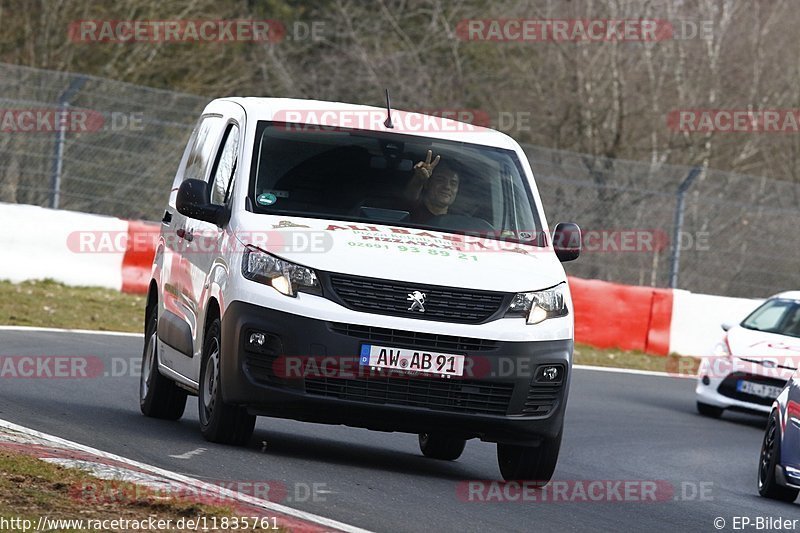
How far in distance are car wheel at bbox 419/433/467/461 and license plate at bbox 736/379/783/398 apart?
639 cm

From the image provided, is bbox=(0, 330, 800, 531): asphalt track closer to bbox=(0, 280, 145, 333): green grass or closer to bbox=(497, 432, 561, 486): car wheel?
bbox=(497, 432, 561, 486): car wheel

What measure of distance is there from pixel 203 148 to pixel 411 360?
2.85m

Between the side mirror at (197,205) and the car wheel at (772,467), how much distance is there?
3853 mm

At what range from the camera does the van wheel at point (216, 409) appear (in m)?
9.06

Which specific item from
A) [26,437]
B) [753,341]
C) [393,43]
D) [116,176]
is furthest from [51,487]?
[393,43]

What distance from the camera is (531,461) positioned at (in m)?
9.43

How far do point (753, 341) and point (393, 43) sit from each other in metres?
19.7

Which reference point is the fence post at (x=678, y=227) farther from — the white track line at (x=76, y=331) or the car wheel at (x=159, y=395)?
the car wheel at (x=159, y=395)

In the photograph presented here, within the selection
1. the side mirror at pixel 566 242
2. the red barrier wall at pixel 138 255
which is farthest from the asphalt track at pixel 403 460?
the red barrier wall at pixel 138 255

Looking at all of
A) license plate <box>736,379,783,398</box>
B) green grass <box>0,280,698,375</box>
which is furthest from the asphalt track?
green grass <box>0,280,698,375</box>

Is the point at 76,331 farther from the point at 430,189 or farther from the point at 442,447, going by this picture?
the point at 430,189

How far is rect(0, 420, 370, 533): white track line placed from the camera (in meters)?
7.12

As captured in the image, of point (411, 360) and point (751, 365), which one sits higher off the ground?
point (411, 360)

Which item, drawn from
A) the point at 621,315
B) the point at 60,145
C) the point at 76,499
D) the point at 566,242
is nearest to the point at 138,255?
the point at 60,145
